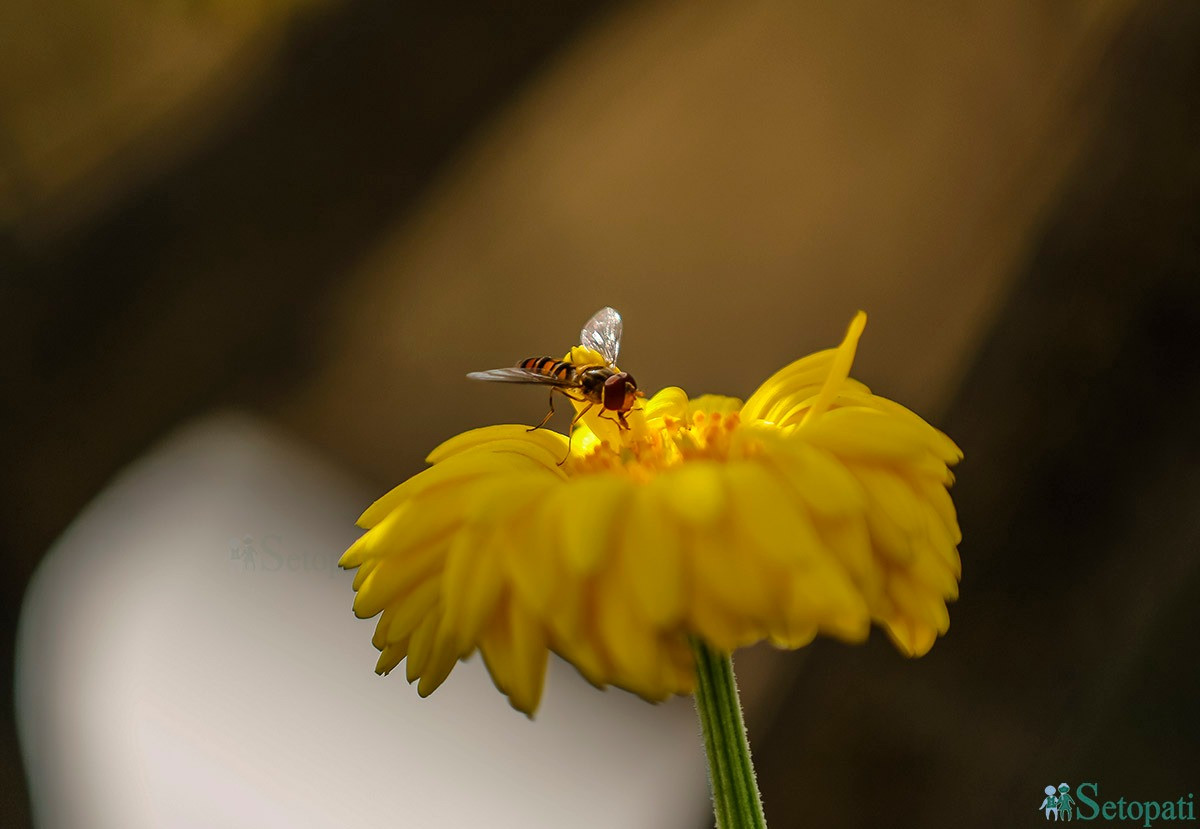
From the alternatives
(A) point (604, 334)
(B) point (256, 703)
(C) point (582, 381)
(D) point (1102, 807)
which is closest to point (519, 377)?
(C) point (582, 381)

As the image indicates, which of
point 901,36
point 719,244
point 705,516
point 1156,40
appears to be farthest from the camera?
point 719,244

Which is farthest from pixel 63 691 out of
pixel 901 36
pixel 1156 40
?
pixel 1156 40

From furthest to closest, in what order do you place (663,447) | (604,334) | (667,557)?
(604,334), (663,447), (667,557)

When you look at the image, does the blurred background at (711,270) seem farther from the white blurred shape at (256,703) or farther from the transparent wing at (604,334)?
the transparent wing at (604,334)

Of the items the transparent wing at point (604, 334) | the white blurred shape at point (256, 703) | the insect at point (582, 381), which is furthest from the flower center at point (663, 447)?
the white blurred shape at point (256, 703)

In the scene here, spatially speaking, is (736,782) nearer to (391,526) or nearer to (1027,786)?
(391,526)

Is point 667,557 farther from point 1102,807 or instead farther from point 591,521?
point 1102,807
